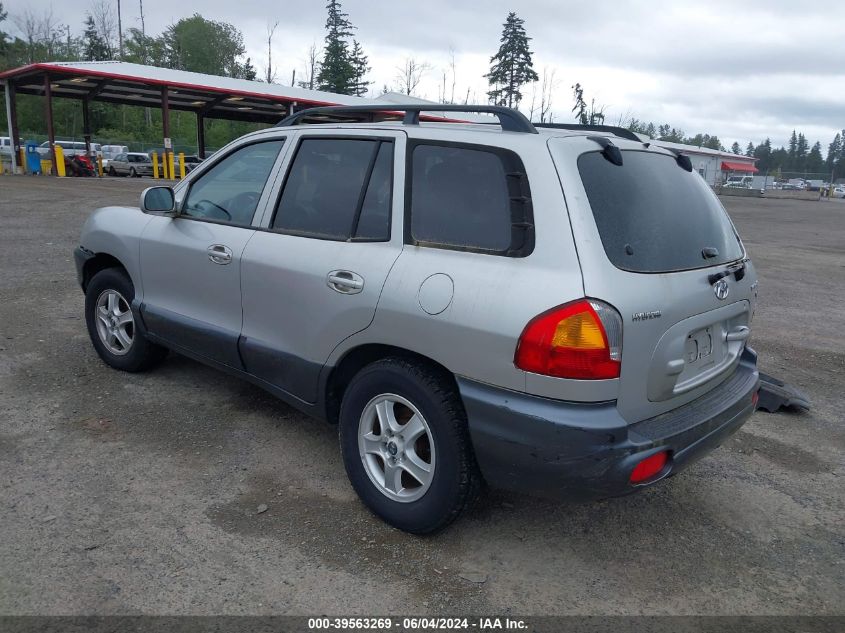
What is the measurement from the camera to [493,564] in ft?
9.50

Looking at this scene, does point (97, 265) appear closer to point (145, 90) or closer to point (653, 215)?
point (653, 215)

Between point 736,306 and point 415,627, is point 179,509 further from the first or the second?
point 736,306

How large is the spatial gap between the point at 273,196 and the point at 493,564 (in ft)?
7.35

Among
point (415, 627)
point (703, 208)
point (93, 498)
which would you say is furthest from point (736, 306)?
point (93, 498)

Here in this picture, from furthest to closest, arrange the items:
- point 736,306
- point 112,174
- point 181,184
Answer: point 112,174 → point 181,184 → point 736,306

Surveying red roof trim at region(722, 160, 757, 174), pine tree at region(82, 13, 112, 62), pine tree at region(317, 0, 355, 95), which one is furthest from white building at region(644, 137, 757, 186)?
pine tree at region(82, 13, 112, 62)

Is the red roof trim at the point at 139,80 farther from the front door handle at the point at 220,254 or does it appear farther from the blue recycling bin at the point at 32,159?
the front door handle at the point at 220,254

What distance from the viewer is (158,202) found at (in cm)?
425

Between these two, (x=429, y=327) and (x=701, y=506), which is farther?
(x=701, y=506)

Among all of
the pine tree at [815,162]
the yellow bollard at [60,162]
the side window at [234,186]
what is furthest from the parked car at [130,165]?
the pine tree at [815,162]

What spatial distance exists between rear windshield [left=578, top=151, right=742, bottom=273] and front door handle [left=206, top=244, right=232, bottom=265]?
2.08 meters

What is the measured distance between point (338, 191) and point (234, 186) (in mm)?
969

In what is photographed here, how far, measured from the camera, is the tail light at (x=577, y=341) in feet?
8.07

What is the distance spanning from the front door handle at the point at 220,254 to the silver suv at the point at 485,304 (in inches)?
0.4
